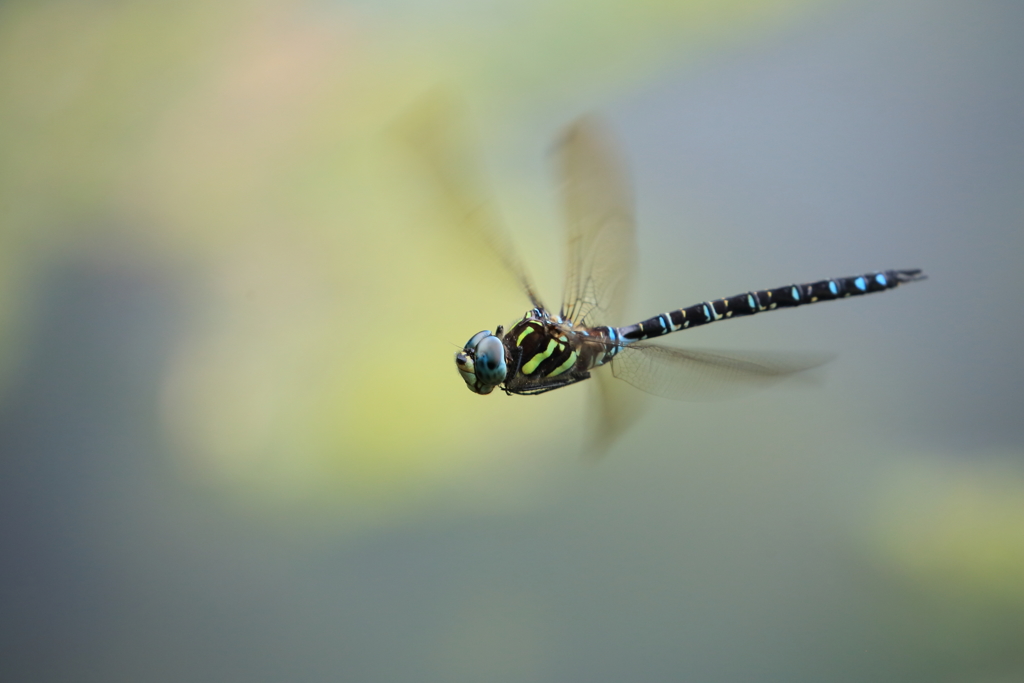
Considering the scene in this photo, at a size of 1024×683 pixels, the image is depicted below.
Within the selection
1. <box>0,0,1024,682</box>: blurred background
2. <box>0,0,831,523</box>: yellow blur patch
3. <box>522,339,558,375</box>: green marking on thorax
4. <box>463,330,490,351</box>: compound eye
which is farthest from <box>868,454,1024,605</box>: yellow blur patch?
<box>463,330,490,351</box>: compound eye

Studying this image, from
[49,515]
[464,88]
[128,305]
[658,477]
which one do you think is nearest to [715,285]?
[658,477]

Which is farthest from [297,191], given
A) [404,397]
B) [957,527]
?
[957,527]

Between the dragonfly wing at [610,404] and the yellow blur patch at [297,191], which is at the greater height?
the yellow blur patch at [297,191]

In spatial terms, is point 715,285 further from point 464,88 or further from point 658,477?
point 464,88

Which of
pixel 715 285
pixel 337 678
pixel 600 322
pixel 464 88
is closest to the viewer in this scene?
pixel 600 322

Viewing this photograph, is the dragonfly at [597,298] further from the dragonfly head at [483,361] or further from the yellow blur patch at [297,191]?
the yellow blur patch at [297,191]

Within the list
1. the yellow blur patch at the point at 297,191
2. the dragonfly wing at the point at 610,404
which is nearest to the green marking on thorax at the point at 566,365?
the dragonfly wing at the point at 610,404

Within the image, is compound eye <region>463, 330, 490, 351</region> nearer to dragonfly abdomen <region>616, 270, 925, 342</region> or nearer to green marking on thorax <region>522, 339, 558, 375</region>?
green marking on thorax <region>522, 339, 558, 375</region>
